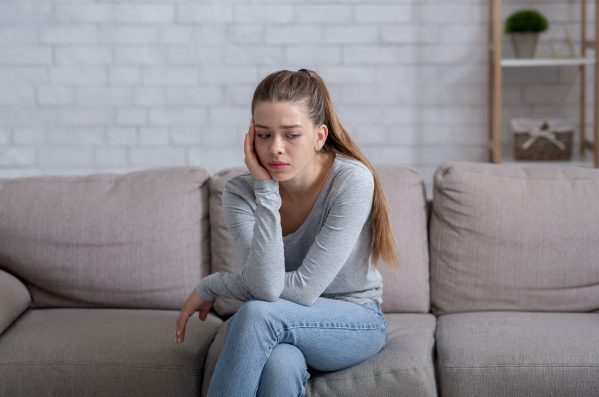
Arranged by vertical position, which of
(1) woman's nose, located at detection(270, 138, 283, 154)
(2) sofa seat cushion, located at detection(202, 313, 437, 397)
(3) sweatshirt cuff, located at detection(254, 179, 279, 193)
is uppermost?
(1) woman's nose, located at detection(270, 138, 283, 154)

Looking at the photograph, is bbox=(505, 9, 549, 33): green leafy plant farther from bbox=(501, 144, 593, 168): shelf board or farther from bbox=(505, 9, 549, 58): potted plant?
bbox=(501, 144, 593, 168): shelf board

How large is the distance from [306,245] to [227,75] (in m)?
1.78

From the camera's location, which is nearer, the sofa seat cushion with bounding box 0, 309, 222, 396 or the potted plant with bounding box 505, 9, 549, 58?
the sofa seat cushion with bounding box 0, 309, 222, 396

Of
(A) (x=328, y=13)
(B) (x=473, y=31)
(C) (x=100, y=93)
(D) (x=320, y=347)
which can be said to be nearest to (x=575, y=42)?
(B) (x=473, y=31)

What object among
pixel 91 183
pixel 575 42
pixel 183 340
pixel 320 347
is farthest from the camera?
pixel 575 42

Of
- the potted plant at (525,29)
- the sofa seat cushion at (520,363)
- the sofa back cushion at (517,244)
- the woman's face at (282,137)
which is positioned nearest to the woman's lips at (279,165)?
the woman's face at (282,137)

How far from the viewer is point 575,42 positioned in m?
3.95

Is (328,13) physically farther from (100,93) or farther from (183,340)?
(183,340)

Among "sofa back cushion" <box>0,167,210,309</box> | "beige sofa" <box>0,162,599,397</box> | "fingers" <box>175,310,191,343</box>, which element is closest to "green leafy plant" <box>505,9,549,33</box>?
"beige sofa" <box>0,162,599,397</box>

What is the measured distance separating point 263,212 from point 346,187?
0.72 feet

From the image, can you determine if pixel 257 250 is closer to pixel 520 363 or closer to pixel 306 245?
pixel 306 245

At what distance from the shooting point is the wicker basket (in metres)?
3.81

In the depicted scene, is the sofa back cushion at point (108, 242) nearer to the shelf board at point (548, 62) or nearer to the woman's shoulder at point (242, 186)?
the woman's shoulder at point (242, 186)

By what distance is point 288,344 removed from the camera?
2209mm
